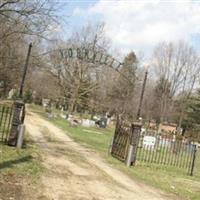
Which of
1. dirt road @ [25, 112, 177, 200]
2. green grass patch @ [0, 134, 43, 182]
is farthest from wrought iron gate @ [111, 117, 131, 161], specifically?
green grass patch @ [0, 134, 43, 182]

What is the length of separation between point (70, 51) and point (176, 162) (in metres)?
7.81

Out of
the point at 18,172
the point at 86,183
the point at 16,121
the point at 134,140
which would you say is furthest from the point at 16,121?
the point at 86,183

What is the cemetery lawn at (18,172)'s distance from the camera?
9.58m

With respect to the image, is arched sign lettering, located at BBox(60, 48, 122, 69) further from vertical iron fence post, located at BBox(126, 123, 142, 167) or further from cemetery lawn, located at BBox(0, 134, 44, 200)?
cemetery lawn, located at BBox(0, 134, 44, 200)

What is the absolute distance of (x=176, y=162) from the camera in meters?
24.3

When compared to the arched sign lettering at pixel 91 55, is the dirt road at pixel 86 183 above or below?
below

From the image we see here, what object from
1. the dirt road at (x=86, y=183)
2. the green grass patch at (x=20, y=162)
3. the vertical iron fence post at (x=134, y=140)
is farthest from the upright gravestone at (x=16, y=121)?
the vertical iron fence post at (x=134, y=140)

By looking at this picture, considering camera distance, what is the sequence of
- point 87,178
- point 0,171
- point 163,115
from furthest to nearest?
point 163,115
point 87,178
point 0,171

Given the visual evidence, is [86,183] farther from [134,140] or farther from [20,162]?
[134,140]

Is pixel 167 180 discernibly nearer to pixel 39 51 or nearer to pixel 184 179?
pixel 184 179

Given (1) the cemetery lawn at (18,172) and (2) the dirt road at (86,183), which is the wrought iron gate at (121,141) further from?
(1) the cemetery lawn at (18,172)

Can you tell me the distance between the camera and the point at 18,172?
459 inches

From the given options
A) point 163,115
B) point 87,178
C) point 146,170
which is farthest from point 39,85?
point 87,178

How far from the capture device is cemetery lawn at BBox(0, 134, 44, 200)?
9.58 m
